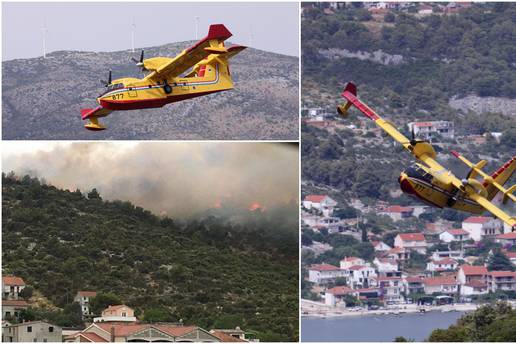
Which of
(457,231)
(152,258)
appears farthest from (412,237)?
(152,258)

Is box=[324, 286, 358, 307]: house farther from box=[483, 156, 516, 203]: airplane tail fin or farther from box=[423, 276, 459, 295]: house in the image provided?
box=[483, 156, 516, 203]: airplane tail fin

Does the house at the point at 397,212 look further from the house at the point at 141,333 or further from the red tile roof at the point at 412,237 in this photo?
the house at the point at 141,333

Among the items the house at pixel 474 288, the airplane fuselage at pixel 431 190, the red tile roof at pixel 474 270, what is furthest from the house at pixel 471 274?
the airplane fuselage at pixel 431 190

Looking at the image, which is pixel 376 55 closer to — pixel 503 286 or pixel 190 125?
pixel 503 286

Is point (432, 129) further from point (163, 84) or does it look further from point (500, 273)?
point (163, 84)

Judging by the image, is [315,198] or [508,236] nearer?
[508,236]

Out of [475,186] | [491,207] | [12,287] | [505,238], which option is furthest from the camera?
[505,238]
